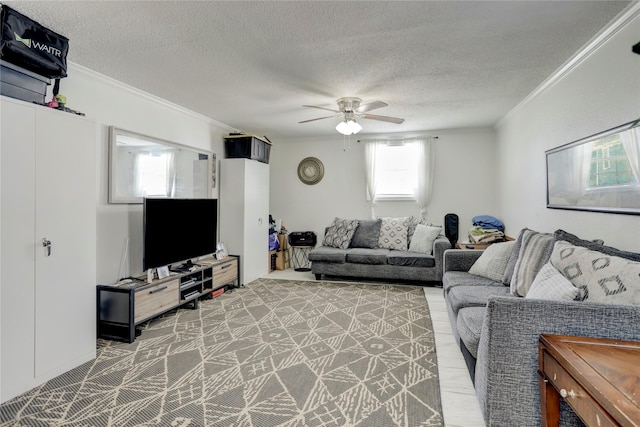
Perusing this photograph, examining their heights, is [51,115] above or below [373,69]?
below

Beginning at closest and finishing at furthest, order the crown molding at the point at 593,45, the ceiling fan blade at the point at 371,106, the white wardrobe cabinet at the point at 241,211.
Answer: the crown molding at the point at 593,45 → the ceiling fan blade at the point at 371,106 → the white wardrobe cabinet at the point at 241,211

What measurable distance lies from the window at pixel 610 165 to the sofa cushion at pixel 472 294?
3.49 ft

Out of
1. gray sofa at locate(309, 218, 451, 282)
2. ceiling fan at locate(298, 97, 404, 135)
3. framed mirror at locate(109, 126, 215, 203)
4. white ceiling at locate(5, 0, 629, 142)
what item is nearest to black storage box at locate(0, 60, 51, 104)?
white ceiling at locate(5, 0, 629, 142)

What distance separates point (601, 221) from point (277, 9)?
2.70m

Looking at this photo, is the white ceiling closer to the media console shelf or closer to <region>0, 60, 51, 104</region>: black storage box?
<region>0, 60, 51, 104</region>: black storage box

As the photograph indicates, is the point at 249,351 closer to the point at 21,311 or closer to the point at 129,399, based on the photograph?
the point at 129,399

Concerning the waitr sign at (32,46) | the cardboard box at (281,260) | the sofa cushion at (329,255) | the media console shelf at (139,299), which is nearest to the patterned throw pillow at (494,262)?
the sofa cushion at (329,255)

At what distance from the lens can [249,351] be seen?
2686mm

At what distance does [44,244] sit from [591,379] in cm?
301

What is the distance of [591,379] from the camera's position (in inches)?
39.1

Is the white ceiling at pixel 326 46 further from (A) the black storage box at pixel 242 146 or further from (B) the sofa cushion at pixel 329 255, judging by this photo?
(B) the sofa cushion at pixel 329 255

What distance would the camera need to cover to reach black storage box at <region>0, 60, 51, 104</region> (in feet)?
6.86

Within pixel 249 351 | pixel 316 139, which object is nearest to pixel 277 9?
pixel 249 351

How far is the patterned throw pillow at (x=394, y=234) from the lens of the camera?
5.23 m
